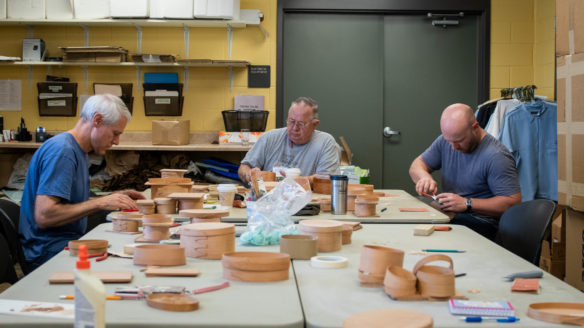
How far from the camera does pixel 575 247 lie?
291 centimetres

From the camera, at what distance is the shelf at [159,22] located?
224 inches

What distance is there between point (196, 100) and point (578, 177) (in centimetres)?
396

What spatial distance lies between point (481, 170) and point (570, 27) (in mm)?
1084

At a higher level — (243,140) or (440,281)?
(243,140)

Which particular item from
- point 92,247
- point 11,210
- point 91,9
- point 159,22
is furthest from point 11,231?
point 91,9

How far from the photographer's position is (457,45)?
242 inches

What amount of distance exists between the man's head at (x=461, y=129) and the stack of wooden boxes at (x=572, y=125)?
0.75m

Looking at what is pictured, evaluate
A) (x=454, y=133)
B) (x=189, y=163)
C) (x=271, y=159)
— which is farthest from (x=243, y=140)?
(x=454, y=133)

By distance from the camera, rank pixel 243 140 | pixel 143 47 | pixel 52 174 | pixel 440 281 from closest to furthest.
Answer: pixel 440 281, pixel 52 174, pixel 243 140, pixel 143 47

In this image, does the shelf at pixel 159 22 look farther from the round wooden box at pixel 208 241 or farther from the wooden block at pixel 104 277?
the wooden block at pixel 104 277

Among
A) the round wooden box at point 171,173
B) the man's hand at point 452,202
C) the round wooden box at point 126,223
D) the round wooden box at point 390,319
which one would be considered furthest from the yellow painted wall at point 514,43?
the round wooden box at point 390,319

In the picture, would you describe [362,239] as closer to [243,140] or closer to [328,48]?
[243,140]

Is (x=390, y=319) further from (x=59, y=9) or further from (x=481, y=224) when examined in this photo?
(x=59, y=9)

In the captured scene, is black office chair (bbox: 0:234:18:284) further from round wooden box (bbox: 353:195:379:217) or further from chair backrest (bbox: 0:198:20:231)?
round wooden box (bbox: 353:195:379:217)
